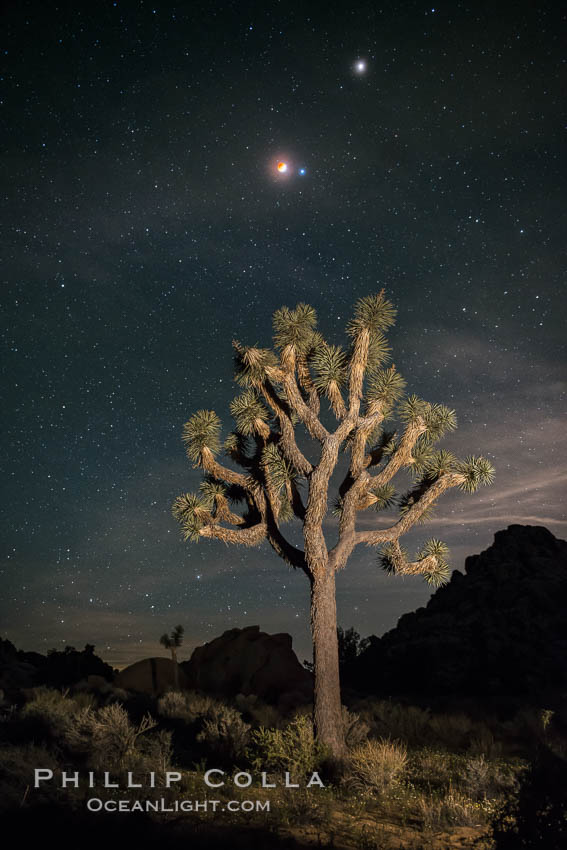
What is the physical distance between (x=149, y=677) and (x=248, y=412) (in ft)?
63.8

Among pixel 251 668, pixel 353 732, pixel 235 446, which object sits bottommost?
pixel 251 668

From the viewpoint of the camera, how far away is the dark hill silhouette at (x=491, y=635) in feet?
82.4

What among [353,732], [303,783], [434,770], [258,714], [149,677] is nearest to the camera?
[303,783]

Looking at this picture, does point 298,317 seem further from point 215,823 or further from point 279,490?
point 215,823

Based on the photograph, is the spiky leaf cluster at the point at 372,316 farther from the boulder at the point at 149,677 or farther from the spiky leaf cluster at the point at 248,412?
the boulder at the point at 149,677

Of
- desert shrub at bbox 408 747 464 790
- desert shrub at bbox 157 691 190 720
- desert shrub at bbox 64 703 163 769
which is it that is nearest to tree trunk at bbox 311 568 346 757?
desert shrub at bbox 408 747 464 790

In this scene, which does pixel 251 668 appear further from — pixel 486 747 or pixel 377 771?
pixel 377 771

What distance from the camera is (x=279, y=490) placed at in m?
12.6

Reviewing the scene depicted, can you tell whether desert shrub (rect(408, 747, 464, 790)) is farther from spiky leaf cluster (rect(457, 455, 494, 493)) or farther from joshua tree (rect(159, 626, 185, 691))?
joshua tree (rect(159, 626, 185, 691))

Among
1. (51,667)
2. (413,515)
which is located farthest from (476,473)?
(51,667)

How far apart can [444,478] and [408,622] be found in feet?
80.5

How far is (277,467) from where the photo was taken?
11961mm

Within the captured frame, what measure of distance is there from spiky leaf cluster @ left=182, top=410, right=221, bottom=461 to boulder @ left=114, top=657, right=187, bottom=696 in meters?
16.9

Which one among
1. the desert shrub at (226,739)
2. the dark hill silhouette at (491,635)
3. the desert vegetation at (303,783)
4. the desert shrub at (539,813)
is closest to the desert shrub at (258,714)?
the desert vegetation at (303,783)
